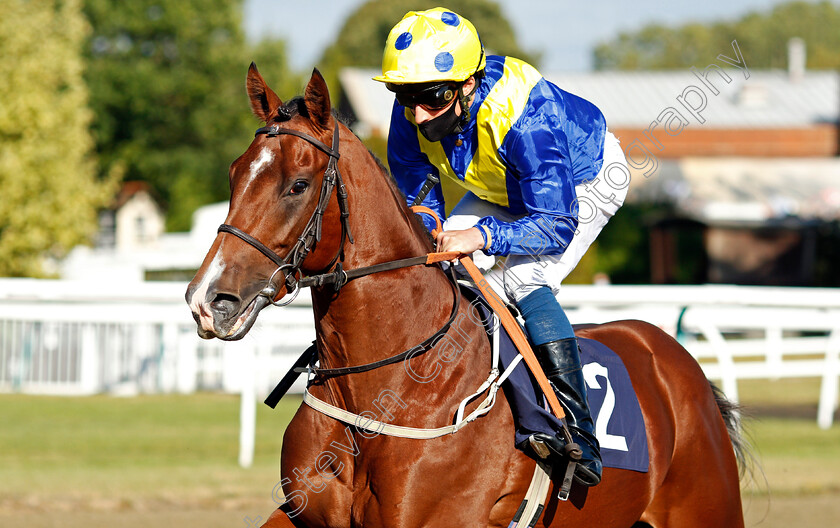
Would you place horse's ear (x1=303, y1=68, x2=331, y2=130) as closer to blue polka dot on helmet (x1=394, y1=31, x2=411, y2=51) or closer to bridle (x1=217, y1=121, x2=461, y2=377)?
bridle (x1=217, y1=121, x2=461, y2=377)

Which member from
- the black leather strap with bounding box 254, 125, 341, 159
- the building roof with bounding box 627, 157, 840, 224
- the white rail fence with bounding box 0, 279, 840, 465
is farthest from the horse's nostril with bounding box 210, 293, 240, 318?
the building roof with bounding box 627, 157, 840, 224

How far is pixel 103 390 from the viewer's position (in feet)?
29.7

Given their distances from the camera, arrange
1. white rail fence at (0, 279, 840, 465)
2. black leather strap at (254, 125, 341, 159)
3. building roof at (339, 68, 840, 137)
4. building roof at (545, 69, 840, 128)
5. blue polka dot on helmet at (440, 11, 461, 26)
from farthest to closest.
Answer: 1. building roof at (545, 69, 840, 128)
2. building roof at (339, 68, 840, 137)
3. white rail fence at (0, 279, 840, 465)
4. blue polka dot on helmet at (440, 11, 461, 26)
5. black leather strap at (254, 125, 341, 159)

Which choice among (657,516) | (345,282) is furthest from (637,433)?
(345,282)

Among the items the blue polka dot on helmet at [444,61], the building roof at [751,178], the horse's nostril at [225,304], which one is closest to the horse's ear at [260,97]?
the blue polka dot on helmet at [444,61]

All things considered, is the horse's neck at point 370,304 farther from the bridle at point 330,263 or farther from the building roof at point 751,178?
the building roof at point 751,178

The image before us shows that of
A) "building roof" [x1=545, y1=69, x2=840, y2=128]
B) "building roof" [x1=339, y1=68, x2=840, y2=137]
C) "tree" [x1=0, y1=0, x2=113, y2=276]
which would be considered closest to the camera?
"tree" [x1=0, y1=0, x2=113, y2=276]

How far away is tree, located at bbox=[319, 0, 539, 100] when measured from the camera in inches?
1972

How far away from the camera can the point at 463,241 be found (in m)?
2.99

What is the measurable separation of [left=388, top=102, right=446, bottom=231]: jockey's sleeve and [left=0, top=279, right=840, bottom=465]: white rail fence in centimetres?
313

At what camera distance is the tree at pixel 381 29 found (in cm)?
5009

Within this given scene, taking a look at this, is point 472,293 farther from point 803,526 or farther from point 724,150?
point 724,150

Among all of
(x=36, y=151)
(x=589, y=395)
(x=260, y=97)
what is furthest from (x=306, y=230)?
(x=36, y=151)

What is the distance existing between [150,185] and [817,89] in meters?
27.8
